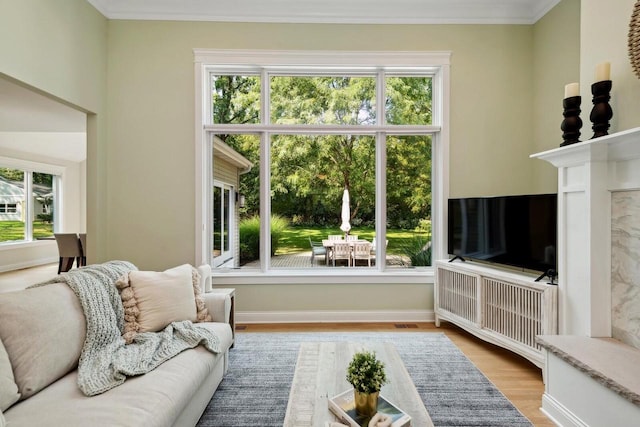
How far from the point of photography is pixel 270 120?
3.65 m

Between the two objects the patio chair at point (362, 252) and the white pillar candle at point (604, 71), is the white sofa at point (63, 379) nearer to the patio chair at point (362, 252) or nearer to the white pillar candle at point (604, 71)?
the patio chair at point (362, 252)

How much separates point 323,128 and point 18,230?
7.99 metres

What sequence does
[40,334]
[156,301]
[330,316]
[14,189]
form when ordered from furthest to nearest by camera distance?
[14,189], [330,316], [156,301], [40,334]

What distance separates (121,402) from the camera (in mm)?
1393

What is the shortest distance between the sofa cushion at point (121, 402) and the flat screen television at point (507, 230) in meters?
2.66

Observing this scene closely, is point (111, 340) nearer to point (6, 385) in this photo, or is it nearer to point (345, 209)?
Result: point (6, 385)

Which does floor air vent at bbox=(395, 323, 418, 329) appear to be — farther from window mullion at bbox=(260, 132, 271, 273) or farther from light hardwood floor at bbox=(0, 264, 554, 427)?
window mullion at bbox=(260, 132, 271, 273)

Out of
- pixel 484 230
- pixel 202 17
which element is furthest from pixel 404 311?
pixel 202 17

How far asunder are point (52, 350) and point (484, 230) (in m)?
3.32

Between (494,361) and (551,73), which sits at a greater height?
(551,73)

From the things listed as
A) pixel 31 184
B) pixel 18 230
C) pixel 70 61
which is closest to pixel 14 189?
pixel 31 184

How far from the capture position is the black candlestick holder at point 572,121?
2188mm

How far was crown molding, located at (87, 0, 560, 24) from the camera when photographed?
133 inches

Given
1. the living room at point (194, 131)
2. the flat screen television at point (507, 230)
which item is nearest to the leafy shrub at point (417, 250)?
the living room at point (194, 131)
